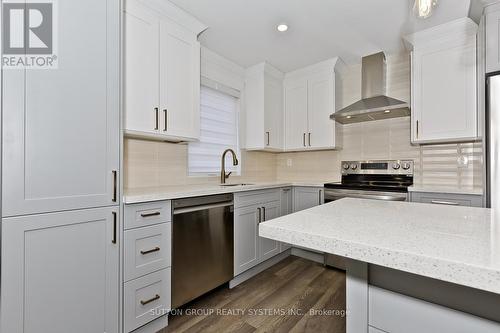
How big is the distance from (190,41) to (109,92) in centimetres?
106

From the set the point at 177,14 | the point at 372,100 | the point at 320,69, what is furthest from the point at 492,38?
the point at 177,14

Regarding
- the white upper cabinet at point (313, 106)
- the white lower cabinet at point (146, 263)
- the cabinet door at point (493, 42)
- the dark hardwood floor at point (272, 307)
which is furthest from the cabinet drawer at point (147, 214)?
the cabinet door at point (493, 42)

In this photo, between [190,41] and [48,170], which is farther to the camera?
[190,41]

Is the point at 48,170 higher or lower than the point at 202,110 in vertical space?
lower

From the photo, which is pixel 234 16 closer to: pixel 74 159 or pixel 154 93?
pixel 154 93

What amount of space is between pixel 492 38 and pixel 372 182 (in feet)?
5.42

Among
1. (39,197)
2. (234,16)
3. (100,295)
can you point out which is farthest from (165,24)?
(100,295)

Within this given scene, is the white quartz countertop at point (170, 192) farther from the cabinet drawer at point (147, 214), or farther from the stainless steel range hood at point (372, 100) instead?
the stainless steel range hood at point (372, 100)

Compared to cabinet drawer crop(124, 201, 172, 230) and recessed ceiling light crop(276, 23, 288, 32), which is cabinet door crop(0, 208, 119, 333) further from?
recessed ceiling light crop(276, 23, 288, 32)

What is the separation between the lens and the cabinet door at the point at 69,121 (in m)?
1.15

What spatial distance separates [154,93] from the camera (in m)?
1.95

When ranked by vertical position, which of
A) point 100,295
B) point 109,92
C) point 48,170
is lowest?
point 100,295

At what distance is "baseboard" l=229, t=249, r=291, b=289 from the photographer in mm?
2350

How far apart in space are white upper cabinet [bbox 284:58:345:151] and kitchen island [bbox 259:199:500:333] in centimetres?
222
